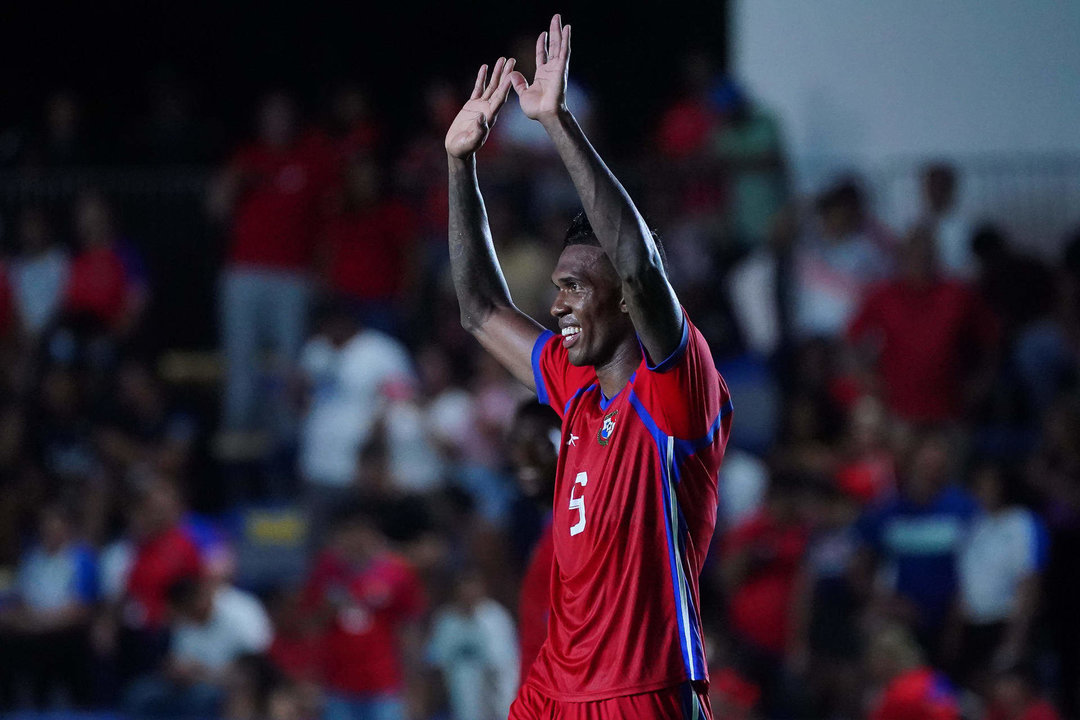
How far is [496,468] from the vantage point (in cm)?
976

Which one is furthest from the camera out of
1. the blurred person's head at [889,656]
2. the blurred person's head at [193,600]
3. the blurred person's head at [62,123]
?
the blurred person's head at [62,123]

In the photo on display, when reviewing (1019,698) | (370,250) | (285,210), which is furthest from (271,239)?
(1019,698)

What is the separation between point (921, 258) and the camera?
9562 millimetres

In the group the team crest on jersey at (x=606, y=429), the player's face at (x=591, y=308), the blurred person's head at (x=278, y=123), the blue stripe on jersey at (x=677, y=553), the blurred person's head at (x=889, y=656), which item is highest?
the blurred person's head at (x=278, y=123)

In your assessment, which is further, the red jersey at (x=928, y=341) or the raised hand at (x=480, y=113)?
the red jersey at (x=928, y=341)

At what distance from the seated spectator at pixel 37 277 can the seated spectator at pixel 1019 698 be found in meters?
7.22

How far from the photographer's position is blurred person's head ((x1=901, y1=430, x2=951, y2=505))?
8797mm

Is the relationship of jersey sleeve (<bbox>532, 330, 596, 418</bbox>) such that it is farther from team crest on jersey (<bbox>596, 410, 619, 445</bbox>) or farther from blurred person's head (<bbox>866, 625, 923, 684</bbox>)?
blurred person's head (<bbox>866, 625, 923, 684</bbox>)

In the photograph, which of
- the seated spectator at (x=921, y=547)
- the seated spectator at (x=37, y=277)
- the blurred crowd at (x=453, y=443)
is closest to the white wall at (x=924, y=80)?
the blurred crowd at (x=453, y=443)

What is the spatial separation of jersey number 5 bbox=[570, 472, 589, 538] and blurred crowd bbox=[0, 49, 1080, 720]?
156 inches

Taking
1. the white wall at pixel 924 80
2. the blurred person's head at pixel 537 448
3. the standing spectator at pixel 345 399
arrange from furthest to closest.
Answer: the white wall at pixel 924 80 → the standing spectator at pixel 345 399 → the blurred person's head at pixel 537 448

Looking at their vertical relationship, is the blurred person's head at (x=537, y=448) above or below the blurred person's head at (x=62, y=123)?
below

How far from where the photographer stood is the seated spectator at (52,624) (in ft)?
31.8

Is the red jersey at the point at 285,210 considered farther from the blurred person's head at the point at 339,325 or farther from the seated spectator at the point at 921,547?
the seated spectator at the point at 921,547
